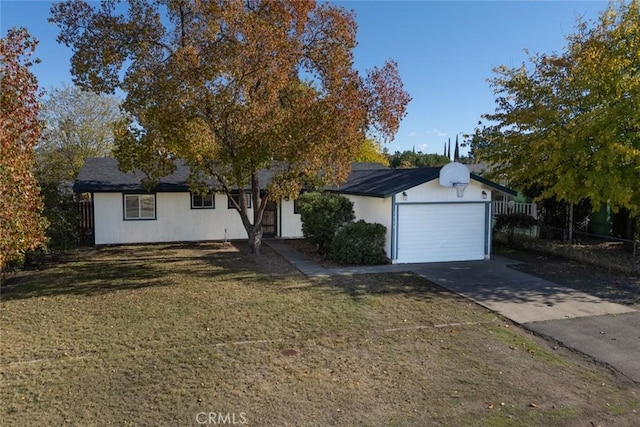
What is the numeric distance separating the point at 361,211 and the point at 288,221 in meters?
4.65

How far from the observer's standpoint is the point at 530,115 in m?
13.6

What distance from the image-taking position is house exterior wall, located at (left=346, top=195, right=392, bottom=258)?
13023 millimetres

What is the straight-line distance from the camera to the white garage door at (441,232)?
42.4 ft

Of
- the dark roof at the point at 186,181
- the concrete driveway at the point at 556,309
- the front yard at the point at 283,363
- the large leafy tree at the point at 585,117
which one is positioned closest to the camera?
the front yard at the point at 283,363

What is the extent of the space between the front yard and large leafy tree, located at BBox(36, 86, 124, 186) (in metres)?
18.4

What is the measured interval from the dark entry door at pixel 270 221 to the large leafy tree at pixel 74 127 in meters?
12.5

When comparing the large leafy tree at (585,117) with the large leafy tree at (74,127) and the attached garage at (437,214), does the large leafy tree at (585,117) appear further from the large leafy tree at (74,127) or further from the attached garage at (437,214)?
the large leafy tree at (74,127)

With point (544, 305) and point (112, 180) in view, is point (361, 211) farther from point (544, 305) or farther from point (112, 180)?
point (112, 180)

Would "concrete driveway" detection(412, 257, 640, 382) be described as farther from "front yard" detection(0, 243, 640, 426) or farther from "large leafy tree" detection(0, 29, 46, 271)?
"large leafy tree" detection(0, 29, 46, 271)

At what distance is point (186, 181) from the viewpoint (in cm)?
1712

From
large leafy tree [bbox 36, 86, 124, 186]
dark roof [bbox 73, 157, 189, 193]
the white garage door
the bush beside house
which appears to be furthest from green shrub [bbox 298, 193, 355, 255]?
large leafy tree [bbox 36, 86, 124, 186]

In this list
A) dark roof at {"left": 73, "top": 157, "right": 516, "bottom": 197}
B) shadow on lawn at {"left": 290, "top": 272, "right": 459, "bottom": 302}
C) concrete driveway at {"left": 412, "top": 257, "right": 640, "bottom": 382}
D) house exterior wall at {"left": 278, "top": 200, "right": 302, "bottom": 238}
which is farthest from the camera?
house exterior wall at {"left": 278, "top": 200, "right": 302, "bottom": 238}

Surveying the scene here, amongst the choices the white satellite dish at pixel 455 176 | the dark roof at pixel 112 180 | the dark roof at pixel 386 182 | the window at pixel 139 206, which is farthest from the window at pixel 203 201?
the white satellite dish at pixel 455 176

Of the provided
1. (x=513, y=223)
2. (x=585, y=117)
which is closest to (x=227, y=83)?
(x=585, y=117)
